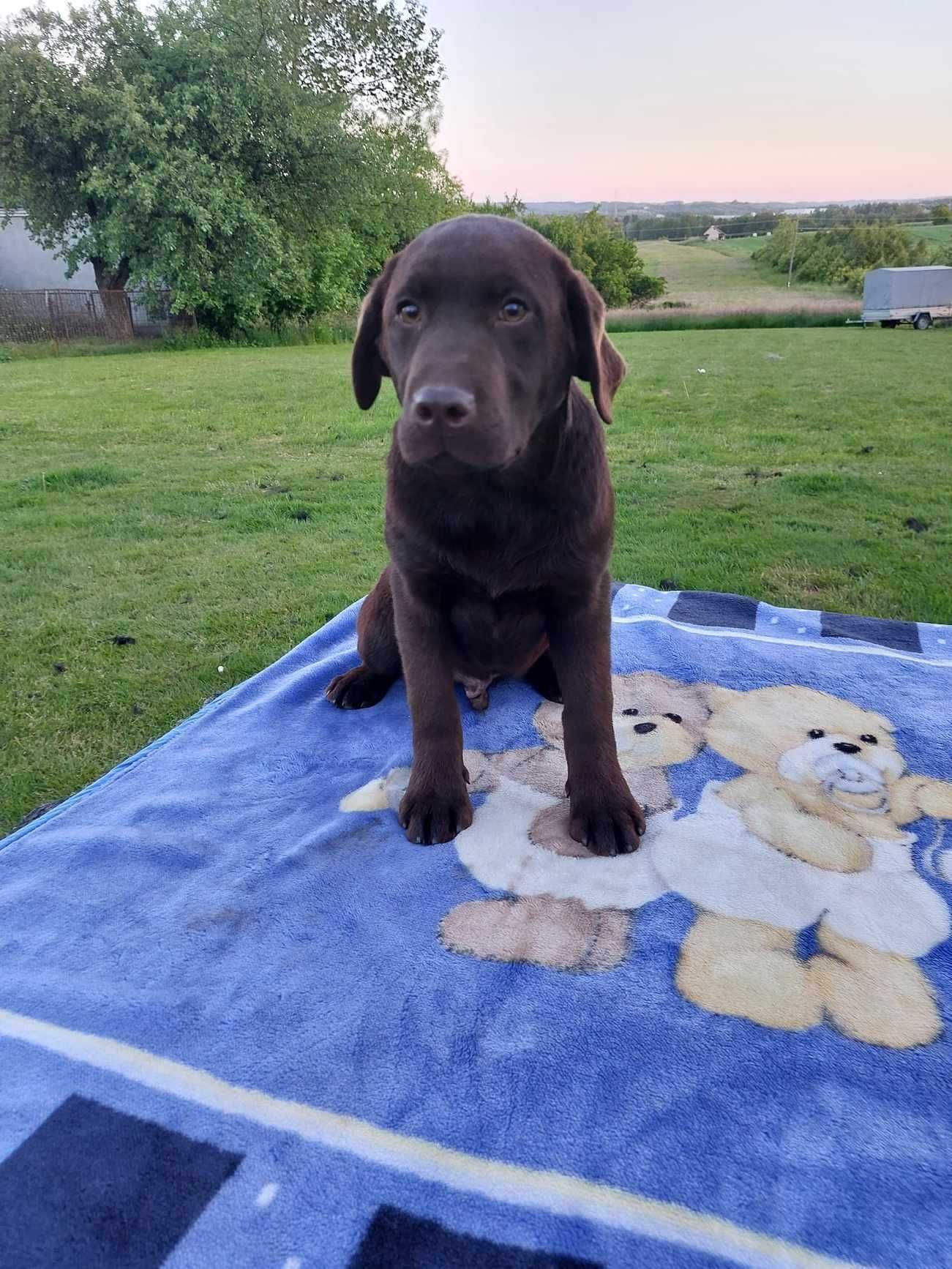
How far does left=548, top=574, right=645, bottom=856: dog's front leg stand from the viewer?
2154 mm

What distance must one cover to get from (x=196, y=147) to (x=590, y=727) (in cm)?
2256

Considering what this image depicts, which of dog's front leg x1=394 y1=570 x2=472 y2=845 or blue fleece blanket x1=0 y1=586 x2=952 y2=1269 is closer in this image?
blue fleece blanket x1=0 y1=586 x2=952 y2=1269

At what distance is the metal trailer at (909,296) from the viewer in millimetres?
22438

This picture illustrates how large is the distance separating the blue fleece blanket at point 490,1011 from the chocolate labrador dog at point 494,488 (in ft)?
0.77

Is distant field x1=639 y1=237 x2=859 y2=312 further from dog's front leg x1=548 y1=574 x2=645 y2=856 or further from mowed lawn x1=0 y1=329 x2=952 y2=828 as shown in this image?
dog's front leg x1=548 y1=574 x2=645 y2=856

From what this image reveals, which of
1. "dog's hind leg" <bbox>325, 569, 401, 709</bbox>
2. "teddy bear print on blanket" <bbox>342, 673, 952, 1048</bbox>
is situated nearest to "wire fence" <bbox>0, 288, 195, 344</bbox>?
"dog's hind leg" <bbox>325, 569, 401, 709</bbox>

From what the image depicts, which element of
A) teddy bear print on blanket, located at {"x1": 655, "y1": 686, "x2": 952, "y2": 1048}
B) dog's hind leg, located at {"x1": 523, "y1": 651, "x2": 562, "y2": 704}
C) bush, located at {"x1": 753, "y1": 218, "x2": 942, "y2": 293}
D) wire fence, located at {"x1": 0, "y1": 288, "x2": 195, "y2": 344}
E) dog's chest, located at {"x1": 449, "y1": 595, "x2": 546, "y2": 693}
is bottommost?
teddy bear print on blanket, located at {"x1": 655, "y1": 686, "x2": 952, "y2": 1048}

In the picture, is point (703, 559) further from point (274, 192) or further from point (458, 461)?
point (274, 192)

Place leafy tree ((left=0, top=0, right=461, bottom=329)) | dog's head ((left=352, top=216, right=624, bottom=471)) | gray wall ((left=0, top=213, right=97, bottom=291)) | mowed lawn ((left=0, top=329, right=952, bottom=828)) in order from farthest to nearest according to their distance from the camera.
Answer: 1. gray wall ((left=0, top=213, right=97, bottom=291))
2. leafy tree ((left=0, top=0, right=461, bottom=329))
3. mowed lawn ((left=0, top=329, right=952, bottom=828))
4. dog's head ((left=352, top=216, right=624, bottom=471))

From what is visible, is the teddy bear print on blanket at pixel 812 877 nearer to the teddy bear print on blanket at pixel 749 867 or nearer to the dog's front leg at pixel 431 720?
the teddy bear print on blanket at pixel 749 867

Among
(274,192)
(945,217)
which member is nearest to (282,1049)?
(274,192)

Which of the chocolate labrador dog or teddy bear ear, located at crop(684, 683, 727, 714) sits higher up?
the chocolate labrador dog

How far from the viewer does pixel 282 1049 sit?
1575mm

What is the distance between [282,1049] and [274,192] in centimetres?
2472
